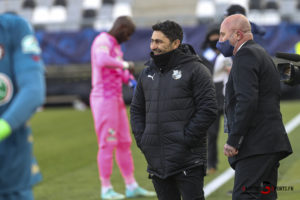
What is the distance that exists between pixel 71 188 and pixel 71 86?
1238 centimetres

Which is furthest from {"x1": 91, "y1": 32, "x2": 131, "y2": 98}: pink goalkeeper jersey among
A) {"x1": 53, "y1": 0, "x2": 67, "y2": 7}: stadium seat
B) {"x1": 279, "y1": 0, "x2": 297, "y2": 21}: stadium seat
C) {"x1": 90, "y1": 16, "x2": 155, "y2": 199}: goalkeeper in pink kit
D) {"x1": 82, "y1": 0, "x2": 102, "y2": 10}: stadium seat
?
{"x1": 53, "y1": 0, "x2": 67, "y2": 7}: stadium seat

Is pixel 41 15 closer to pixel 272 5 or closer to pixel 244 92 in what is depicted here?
pixel 272 5

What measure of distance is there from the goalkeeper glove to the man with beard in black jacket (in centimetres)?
192

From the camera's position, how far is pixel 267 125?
4762mm

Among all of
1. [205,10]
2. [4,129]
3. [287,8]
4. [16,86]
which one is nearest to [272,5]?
[287,8]

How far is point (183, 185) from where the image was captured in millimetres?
5012

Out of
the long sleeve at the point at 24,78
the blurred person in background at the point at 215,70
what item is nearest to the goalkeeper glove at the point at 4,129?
the long sleeve at the point at 24,78

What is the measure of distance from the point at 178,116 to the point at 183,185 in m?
0.54

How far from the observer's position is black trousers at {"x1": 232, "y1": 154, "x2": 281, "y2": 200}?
187 inches

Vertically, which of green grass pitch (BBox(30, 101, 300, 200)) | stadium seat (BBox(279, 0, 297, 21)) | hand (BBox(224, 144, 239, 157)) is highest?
hand (BBox(224, 144, 239, 157))

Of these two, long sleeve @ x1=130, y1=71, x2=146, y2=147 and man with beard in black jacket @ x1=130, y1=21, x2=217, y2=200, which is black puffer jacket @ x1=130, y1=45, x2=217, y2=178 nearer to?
man with beard in black jacket @ x1=130, y1=21, x2=217, y2=200

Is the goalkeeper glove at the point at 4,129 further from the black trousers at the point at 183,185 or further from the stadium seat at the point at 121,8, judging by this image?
the stadium seat at the point at 121,8

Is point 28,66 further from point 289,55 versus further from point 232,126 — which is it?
point 289,55

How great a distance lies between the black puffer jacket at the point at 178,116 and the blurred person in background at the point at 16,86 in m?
1.63
